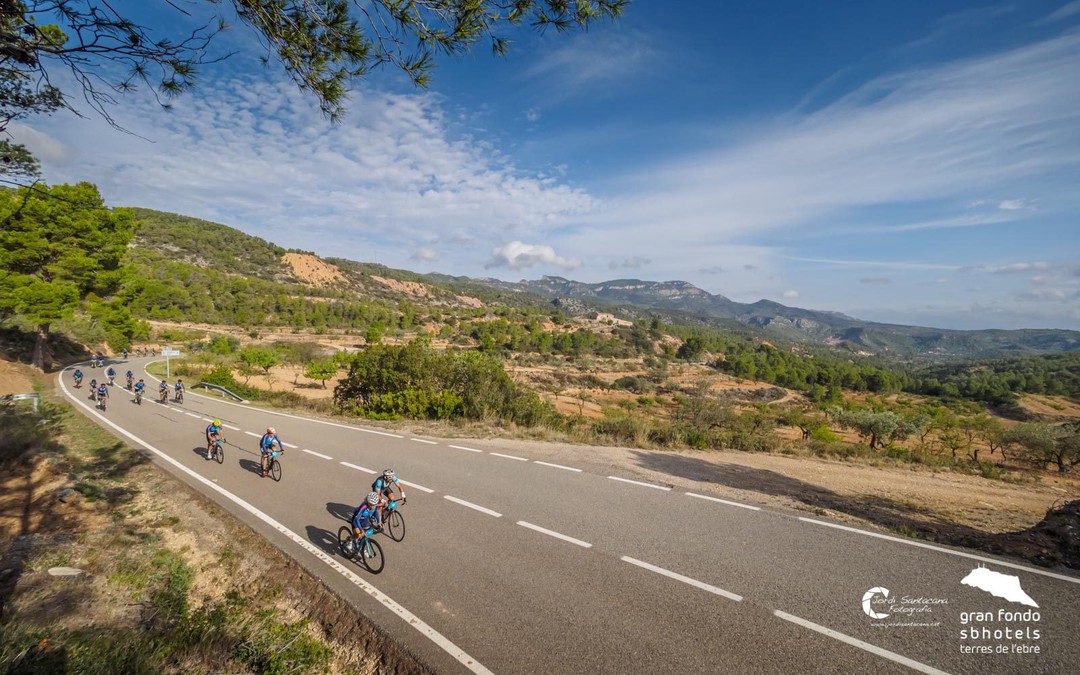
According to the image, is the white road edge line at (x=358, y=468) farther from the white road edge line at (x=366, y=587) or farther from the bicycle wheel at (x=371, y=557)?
the bicycle wheel at (x=371, y=557)

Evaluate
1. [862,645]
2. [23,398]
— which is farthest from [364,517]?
[23,398]

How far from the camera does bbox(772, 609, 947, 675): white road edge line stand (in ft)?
13.6

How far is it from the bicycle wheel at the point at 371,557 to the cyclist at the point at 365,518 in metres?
0.14

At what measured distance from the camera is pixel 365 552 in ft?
20.4

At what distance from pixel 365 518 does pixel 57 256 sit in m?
34.9

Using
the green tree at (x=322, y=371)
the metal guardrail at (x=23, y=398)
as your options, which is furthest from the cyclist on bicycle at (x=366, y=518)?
the green tree at (x=322, y=371)

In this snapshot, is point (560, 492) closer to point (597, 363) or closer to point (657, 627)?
point (657, 627)

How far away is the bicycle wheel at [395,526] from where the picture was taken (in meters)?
7.03

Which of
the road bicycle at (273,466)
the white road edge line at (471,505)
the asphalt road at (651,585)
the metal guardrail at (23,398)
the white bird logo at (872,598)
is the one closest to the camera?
the asphalt road at (651,585)

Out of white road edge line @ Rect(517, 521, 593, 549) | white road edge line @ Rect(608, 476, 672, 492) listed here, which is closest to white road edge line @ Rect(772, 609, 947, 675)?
white road edge line @ Rect(517, 521, 593, 549)

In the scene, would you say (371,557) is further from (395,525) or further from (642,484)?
(642,484)

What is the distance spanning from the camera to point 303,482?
395 inches

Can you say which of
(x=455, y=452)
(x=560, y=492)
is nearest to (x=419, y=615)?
(x=560, y=492)

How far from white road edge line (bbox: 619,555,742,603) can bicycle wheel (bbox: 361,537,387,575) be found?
Answer: 3.52 meters
